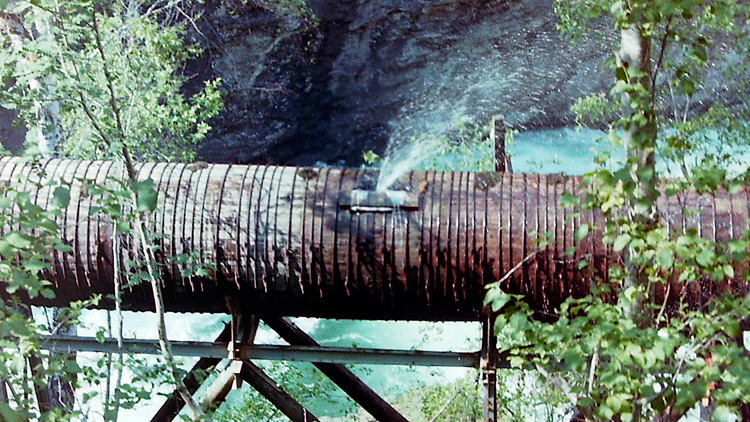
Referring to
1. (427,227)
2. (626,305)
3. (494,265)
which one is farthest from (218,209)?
(626,305)

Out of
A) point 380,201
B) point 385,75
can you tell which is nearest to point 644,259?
point 380,201

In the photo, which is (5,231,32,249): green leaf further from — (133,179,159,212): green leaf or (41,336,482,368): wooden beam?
(41,336,482,368): wooden beam

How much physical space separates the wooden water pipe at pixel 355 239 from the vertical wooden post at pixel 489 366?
107 millimetres

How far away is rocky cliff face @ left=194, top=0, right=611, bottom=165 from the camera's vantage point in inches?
550

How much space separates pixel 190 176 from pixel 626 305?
3045 mm

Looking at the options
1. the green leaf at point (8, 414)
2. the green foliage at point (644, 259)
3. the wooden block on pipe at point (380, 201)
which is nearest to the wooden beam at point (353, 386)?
the wooden block on pipe at point (380, 201)

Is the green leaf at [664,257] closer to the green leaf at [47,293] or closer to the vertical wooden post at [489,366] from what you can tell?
the green leaf at [47,293]

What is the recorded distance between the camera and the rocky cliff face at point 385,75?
45.8ft

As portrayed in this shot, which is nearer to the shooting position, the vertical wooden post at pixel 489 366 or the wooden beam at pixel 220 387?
the vertical wooden post at pixel 489 366

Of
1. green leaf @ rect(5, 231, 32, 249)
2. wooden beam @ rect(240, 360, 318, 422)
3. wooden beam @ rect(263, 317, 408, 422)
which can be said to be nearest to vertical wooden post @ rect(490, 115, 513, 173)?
wooden beam @ rect(263, 317, 408, 422)

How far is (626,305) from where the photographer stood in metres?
2.73

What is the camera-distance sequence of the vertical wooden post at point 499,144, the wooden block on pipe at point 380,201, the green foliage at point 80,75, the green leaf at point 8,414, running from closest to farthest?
the green leaf at point 8,414
the green foliage at point 80,75
the wooden block on pipe at point 380,201
the vertical wooden post at point 499,144

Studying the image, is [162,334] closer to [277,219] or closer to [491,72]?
[277,219]

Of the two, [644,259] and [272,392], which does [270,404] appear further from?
[644,259]
